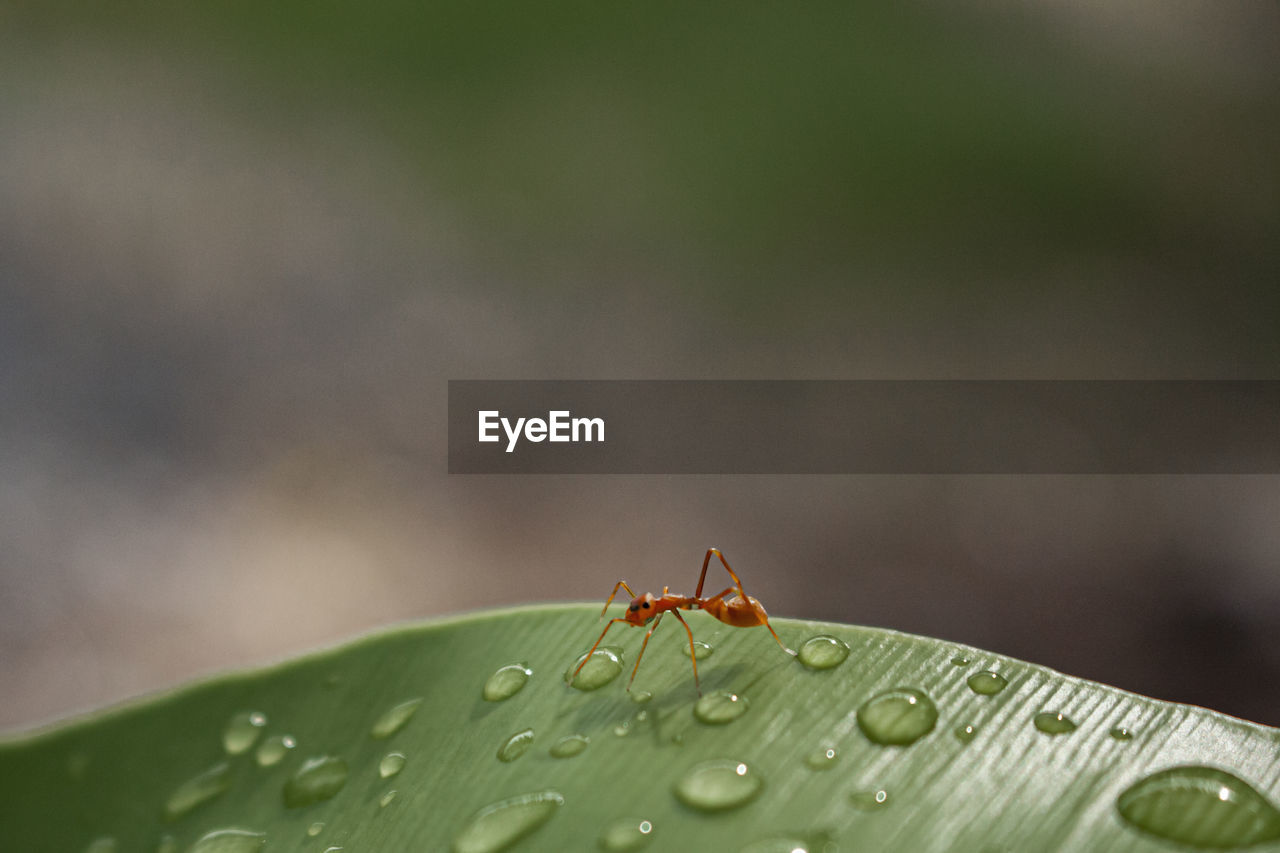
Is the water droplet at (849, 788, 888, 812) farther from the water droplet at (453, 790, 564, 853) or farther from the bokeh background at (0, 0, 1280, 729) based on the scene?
the bokeh background at (0, 0, 1280, 729)

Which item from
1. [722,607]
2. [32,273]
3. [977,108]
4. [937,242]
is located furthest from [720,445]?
[32,273]

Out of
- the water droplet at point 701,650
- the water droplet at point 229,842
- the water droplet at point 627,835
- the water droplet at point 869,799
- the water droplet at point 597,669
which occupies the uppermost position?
the water droplet at point 701,650

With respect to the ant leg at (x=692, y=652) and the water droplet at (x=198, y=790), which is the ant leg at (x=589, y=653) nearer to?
the ant leg at (x=692, y=652)
